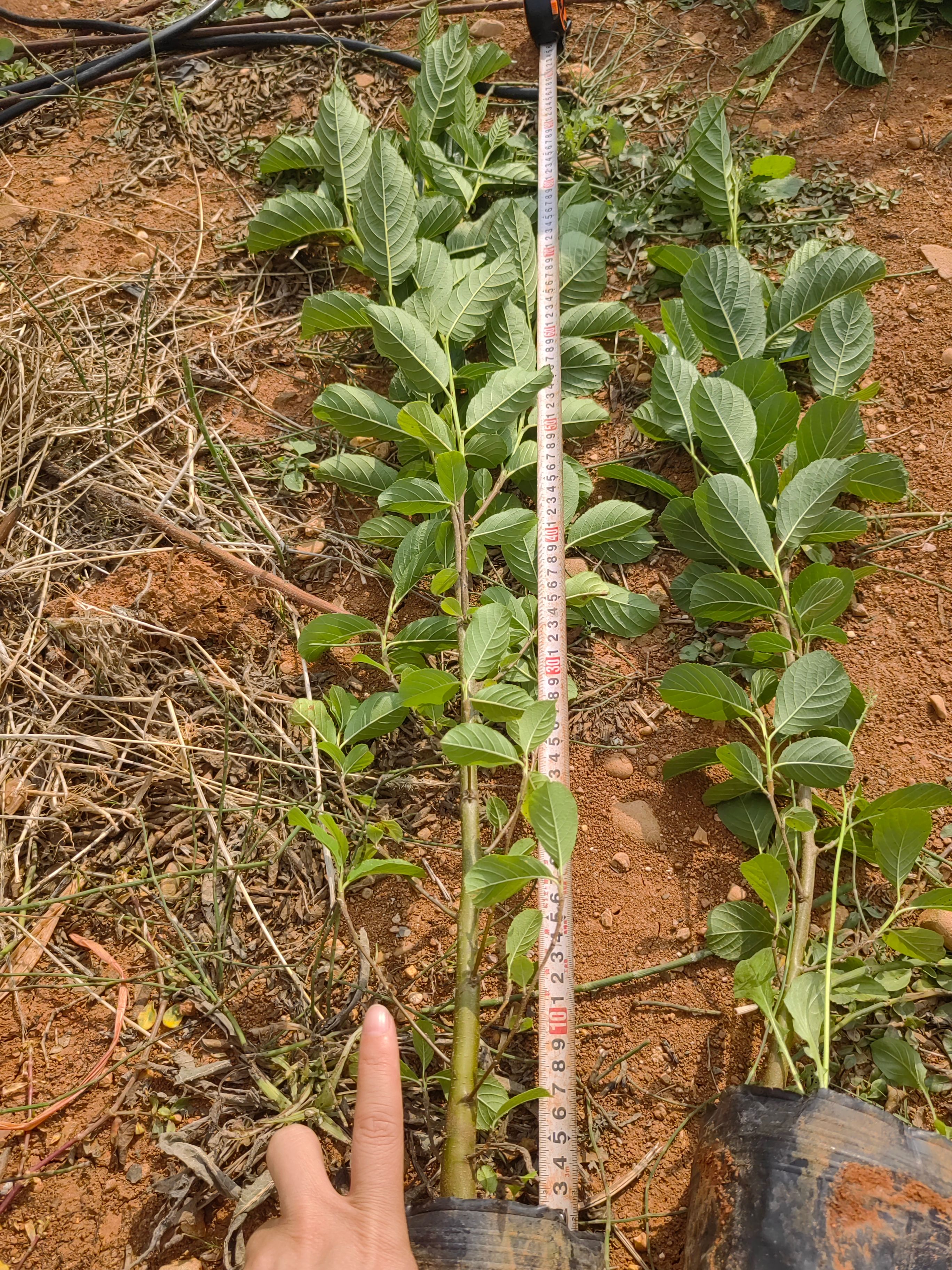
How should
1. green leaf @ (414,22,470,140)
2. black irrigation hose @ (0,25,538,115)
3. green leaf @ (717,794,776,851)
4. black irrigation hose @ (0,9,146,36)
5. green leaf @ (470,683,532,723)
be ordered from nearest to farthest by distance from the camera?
green leaf @ (470,683,532,723)
green leaf @ (717,794,776,851)
green leaf @ (414,22,470,140)
black irrigation hose @ (0,25,538,115)
black irrigation hose @ (0,9,146,36)

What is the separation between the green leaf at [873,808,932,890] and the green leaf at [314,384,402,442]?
1.07 m

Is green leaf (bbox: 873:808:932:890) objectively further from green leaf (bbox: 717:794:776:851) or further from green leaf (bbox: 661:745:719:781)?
green leaf (bbox: 661:745:719:781)

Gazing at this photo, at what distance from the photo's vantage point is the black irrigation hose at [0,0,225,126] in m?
2.37

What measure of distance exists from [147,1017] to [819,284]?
1813 millimetres

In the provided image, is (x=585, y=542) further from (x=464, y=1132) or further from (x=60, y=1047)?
(x=60, y=1047)

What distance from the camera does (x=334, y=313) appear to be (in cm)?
180

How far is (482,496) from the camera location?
1650mm

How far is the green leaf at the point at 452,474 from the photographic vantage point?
1.45 m

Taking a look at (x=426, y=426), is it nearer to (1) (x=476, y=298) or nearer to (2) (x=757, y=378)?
(1) (x=476, y=298)

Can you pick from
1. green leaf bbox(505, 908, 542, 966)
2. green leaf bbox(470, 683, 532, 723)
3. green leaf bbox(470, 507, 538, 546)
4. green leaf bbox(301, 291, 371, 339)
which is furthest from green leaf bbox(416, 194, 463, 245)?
green leaf bbox(505, 908, 542, 966)

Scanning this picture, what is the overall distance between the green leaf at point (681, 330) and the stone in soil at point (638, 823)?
918 millimetres

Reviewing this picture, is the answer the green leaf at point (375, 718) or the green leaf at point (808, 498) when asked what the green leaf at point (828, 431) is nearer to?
the green leaf at point (808, 498)

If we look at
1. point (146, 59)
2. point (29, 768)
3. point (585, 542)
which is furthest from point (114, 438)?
point (146, 59)

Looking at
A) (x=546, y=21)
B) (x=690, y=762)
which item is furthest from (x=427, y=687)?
(x=546, y=21)
